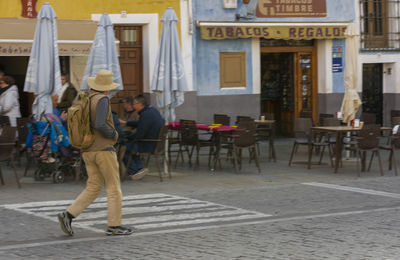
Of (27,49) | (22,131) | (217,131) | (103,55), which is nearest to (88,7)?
(27,49)

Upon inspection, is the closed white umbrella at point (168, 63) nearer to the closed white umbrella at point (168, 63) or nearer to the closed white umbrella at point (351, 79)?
the closed white umbrella at point (168, 63)

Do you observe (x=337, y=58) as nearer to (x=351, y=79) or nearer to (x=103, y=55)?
(x=351, y=79)

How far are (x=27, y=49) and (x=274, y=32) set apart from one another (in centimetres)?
699

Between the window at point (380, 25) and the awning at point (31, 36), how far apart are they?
8.61 m

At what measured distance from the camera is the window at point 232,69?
71.8ft

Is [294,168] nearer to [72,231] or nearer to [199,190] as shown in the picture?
[199,190]

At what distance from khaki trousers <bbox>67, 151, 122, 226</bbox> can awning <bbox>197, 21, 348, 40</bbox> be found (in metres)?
12.6

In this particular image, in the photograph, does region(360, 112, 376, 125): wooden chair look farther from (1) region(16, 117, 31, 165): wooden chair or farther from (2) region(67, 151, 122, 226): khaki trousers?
(2) region(67, 151, 122, 226): khaki trousers

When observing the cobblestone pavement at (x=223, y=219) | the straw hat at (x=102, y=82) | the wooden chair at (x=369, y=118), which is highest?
the straw hat at (x=102, y=82)

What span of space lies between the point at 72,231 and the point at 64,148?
4.92 m

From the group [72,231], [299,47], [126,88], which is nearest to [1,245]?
[72,231]

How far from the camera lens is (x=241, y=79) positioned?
22.2 meters

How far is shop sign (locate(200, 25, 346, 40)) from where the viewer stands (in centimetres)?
2131

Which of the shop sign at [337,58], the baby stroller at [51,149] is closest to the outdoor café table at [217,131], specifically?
the baby stroller at [51,149]
